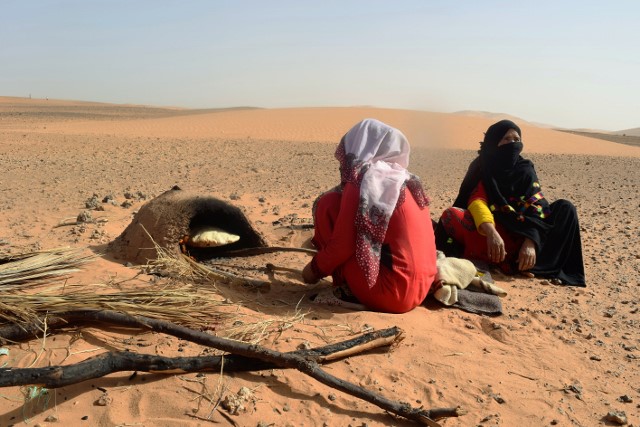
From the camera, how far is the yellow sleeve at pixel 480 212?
16.1ft

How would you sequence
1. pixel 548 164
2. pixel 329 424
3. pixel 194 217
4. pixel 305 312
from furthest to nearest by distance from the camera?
pixel 548 164 < pixel 194 217 < pixel 305 312 < pixel 329 424

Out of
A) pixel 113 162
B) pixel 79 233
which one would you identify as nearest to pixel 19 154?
pixel 113 162

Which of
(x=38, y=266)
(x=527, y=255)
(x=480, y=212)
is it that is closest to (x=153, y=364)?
(x=38, y=266)

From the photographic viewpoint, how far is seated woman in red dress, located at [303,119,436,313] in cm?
373

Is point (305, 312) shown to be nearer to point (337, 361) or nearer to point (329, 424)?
point (337, 361)

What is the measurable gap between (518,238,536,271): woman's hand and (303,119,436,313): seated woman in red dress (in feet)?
4.16

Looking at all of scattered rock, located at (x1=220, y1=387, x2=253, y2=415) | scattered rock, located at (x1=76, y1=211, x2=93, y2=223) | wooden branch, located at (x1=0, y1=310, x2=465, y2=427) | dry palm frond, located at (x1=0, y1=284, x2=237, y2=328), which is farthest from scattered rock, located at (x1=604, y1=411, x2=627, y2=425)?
scattered rock, located at (x1=76, y1=211, x2=93, y2=223)

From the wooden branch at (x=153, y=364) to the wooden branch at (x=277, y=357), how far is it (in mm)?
76

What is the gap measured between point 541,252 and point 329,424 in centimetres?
309

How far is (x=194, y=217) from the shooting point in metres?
5.02

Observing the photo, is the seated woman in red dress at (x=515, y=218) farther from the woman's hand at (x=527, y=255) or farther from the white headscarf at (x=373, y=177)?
the white headscarf at (x=373, y=177)

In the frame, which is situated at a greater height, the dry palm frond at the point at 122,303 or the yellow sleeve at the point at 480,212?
the yellow sleeve at the point at 480,212

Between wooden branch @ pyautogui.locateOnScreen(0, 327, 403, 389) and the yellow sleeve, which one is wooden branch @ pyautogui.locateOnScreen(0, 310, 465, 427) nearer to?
wooden branch @ pyautogui.locateOnScreen(0, 327, 403, 389)

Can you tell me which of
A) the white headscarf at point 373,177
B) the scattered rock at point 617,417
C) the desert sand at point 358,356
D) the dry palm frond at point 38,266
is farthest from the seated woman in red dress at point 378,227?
the dry palm frond at point 38,266
